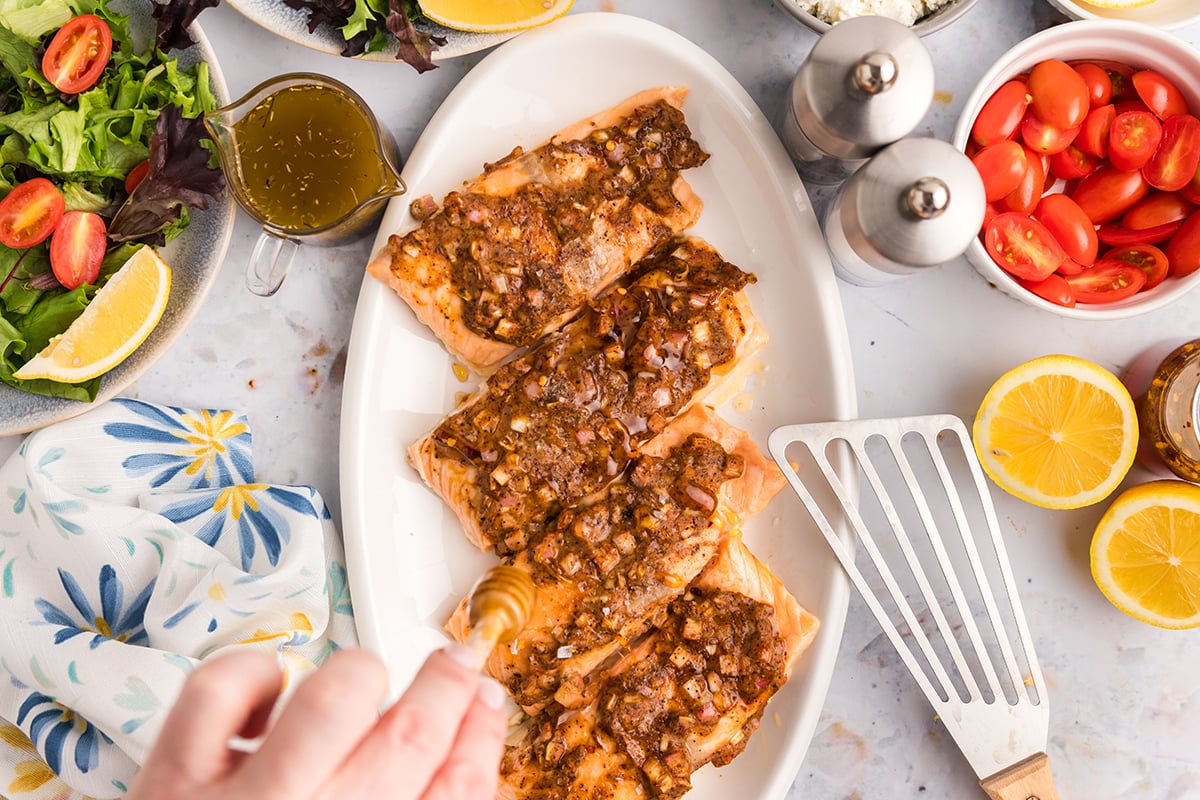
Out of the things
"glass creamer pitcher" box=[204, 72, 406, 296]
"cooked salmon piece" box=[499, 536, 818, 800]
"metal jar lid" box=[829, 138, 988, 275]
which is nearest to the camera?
"metal jar lid" box=[829, 138, 988, 275]

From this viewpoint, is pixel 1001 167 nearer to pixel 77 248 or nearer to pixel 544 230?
pixel 544 230

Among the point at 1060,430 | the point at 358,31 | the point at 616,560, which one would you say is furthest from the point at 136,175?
the point at 1060,430

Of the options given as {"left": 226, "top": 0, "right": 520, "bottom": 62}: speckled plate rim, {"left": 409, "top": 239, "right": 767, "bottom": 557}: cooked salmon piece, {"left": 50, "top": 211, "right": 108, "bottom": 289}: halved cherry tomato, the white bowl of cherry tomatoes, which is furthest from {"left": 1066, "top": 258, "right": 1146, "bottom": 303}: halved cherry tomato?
{"left": 50, "top": 211, "right": 108, "bottom": 289}: halved cherry tomato

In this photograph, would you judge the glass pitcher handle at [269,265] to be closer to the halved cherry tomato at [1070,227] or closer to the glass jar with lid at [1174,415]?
the halved cherry tomato at [1070,227]

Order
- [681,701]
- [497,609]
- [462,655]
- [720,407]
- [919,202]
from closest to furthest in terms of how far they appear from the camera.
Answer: [462,655] → [497,609] → [919,202] → [681,701] → [720,407]

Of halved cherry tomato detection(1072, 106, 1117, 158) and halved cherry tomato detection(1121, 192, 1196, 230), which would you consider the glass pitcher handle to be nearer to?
halved cherry tomato detection(1072, 106, 1117, 158)
